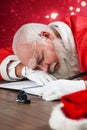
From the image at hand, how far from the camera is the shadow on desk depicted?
30.4 inches

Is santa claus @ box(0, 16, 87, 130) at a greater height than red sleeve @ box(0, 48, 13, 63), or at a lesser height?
greater

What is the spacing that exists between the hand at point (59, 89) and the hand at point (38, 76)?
29 cm

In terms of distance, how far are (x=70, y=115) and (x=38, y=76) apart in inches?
31.8

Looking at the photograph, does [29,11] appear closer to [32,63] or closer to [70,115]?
[32,63]

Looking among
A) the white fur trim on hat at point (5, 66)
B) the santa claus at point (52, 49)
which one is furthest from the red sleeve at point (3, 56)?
the santa claus at point (52, 49)

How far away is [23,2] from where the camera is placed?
2.13 meters

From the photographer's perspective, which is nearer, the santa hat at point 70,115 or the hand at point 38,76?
the santa hat at point 70,115

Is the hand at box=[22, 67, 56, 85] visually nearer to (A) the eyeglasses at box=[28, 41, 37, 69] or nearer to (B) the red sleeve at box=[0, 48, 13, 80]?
(A) the eyeglasses at box=[28, 41, 37, 69]

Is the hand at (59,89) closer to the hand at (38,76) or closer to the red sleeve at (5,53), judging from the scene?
the hand at (38,76)

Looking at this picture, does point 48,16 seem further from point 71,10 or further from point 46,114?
point 46,114

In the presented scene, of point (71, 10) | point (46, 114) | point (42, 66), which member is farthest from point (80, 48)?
point (71, 10)

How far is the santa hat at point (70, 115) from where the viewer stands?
616 mm

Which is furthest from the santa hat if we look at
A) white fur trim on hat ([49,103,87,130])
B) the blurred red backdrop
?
the blurred red backdrop

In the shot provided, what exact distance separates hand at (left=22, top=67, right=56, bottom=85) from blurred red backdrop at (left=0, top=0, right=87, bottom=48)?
668mm
